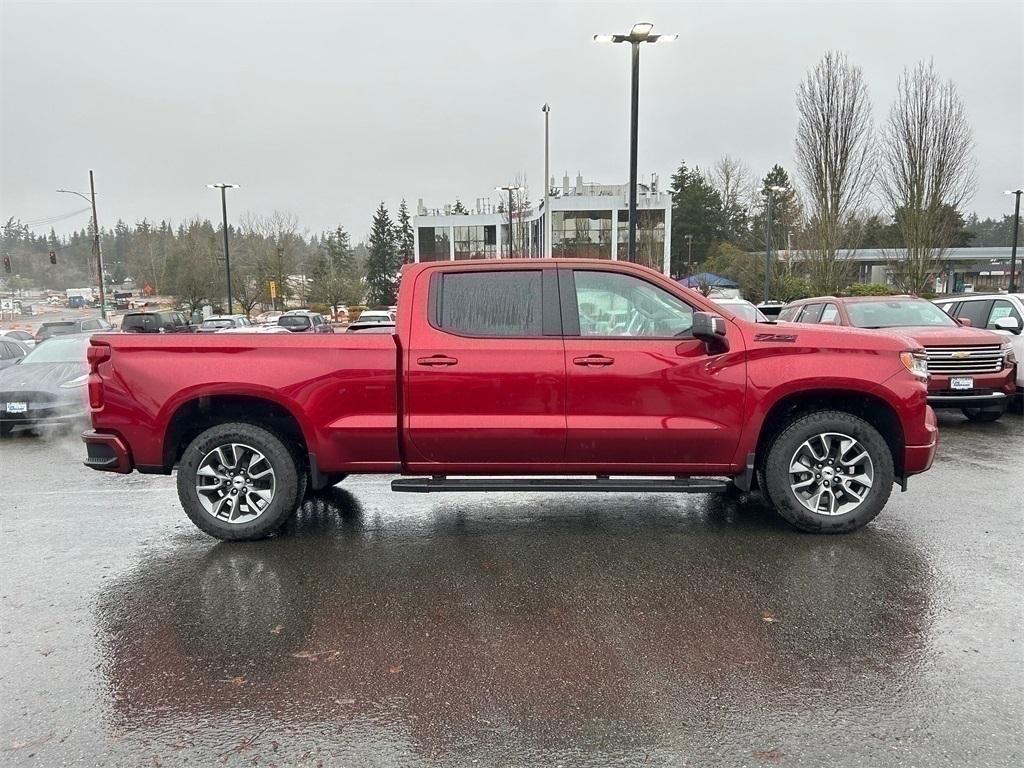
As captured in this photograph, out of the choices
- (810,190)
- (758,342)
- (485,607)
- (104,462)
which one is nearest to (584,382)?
(758,342)

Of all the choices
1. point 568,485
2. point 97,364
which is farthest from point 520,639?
point 97,364

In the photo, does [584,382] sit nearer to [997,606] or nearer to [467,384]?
[467,384]

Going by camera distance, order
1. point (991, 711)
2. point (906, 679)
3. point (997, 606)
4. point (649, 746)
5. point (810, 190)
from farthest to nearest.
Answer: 1. point (810, 190)
2. point (997, 606)
3. point (906, 679)
4. point (991, 711)
5. point (649, 746)

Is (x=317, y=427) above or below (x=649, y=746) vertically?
above

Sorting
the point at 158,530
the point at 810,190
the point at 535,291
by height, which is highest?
the point at 810,190

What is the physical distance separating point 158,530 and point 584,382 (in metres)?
→ 3.55

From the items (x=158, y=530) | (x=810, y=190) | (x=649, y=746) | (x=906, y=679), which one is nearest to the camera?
(x=649, y=746)

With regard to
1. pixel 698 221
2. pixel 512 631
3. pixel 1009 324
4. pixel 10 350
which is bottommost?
pixel 512 631

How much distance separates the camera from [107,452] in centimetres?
502

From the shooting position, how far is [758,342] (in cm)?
489

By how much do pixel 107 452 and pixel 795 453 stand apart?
491 cm

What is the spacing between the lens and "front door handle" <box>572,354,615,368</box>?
4.80 meters

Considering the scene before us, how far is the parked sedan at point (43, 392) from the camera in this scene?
1009 cm

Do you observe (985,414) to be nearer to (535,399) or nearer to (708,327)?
(708,327)
